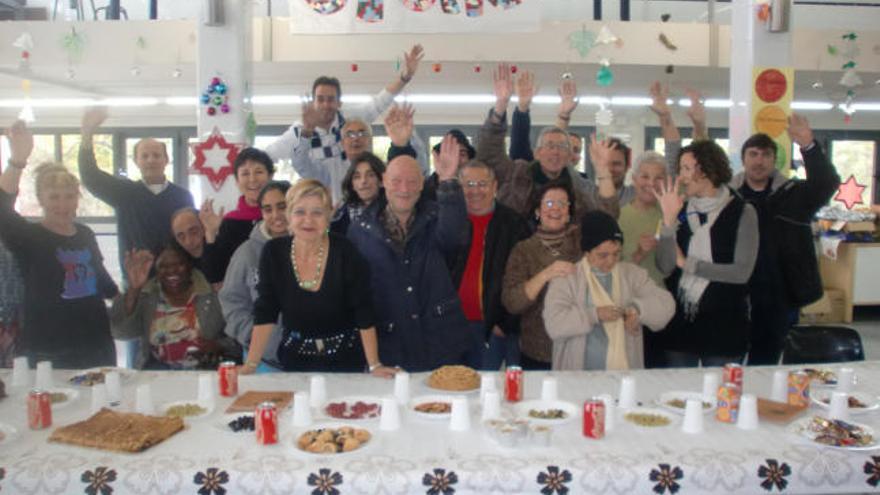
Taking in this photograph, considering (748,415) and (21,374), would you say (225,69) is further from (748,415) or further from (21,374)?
(748,415)

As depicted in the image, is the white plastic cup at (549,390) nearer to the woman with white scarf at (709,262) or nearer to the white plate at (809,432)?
the white plate at (809,432)

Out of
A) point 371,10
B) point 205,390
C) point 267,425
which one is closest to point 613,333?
point 267,425

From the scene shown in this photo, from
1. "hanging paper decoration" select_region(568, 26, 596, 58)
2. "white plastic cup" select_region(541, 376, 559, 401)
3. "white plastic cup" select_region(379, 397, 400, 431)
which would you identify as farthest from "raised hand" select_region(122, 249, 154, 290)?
"hanging paper decoration" select_region(568, 26, 596, 58)

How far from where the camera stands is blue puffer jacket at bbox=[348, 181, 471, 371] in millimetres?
2934

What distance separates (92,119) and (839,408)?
12.8 ft

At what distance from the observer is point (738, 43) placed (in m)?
4.87

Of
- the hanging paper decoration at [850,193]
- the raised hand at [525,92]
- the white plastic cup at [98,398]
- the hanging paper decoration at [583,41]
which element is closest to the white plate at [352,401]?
the white plastic cup at [98,398]

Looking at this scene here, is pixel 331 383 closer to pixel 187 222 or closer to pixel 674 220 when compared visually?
pixel 187 222

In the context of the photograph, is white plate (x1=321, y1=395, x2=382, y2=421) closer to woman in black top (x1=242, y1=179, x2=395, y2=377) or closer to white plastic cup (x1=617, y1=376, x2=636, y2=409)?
woman in black top (x1=242, y1=179, x2=395, y2=377)

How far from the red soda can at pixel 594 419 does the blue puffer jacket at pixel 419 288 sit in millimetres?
993

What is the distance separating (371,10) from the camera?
4.48 metres

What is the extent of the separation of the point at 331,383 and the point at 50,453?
951mm

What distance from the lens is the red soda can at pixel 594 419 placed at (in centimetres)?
205

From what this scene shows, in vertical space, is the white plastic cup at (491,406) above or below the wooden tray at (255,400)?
above
